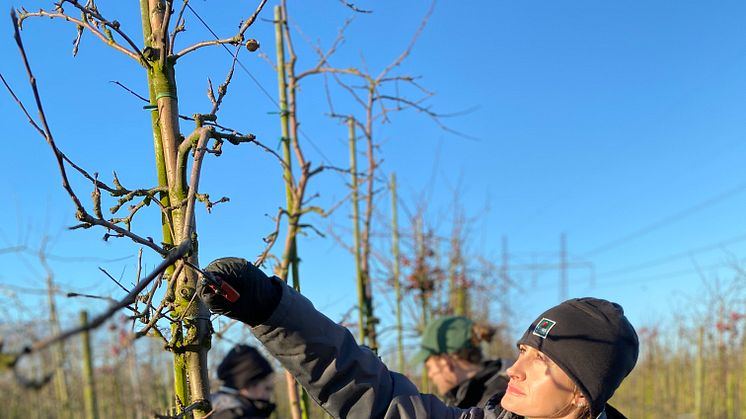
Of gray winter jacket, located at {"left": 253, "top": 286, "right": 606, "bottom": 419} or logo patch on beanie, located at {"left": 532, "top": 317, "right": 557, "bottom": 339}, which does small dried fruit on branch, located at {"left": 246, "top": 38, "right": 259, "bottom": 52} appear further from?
logo patch on beanie, located at {"left": 532, "top": 317, "right": 557, "bottom": 339}

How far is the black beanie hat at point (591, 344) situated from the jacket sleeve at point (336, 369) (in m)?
0.34

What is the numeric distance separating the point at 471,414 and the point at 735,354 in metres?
8.77

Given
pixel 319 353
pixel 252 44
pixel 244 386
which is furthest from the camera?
pixel 244 386

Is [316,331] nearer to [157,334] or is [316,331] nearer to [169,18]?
[157,334]

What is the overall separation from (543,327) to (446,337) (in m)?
1.40

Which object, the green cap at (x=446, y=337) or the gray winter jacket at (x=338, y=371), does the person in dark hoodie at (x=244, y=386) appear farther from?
the gray winter jacket at (x=338, y=371)

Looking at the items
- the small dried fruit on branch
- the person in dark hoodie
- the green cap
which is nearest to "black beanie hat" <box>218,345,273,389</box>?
the person in dark hoodie

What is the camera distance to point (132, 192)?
1180 millimetres

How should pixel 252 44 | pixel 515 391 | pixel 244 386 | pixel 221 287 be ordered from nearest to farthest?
pixel 221 287 < pixel 252 44 < pixel 515 391 < pixel 244 386

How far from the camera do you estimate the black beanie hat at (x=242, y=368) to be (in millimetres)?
2859

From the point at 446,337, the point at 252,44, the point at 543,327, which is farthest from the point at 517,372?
the point at 446,337

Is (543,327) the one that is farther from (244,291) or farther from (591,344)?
(244,291)

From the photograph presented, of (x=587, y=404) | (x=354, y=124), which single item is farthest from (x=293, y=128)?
(x=587, y=404)

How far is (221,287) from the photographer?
3.75 ft
